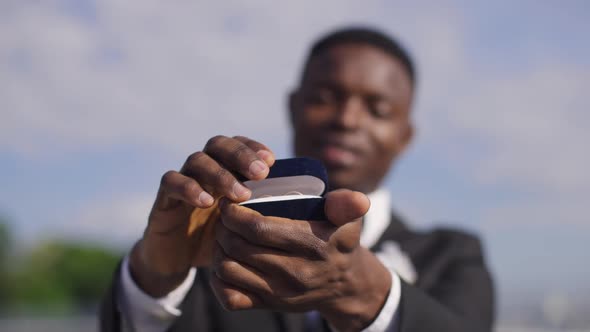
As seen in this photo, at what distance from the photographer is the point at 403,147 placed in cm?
368

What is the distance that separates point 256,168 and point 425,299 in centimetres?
85

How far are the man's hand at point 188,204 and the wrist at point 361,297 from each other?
383 mm

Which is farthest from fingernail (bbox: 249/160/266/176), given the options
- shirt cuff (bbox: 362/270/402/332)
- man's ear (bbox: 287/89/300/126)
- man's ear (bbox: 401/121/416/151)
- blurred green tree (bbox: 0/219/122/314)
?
blurred green tree (bbox: 0/219/122/314)

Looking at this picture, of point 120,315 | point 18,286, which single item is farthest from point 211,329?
point 18,286

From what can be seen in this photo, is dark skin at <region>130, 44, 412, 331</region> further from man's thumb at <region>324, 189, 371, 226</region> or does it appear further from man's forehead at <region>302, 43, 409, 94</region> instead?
man's forehead at <region>302, 43, 409, 94</region>

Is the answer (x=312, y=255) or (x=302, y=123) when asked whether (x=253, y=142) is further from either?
(x=302, y=123)

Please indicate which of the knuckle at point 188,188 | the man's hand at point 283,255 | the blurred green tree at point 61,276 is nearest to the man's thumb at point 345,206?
the man's hand at point 283,255

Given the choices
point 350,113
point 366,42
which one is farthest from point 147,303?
point 366,42

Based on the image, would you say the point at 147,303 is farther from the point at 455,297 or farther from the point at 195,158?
the point at 455,297

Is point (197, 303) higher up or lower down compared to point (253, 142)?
lower down

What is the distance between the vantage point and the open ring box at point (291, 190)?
1.66m

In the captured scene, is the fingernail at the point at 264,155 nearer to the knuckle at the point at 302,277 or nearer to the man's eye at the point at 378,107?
the knuckle at the point at 302,277

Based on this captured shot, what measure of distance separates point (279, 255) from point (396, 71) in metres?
1.99

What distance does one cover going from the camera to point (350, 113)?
3.17 m
